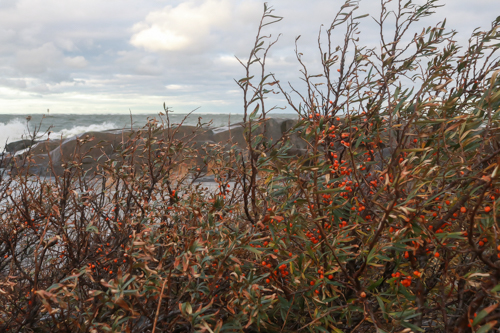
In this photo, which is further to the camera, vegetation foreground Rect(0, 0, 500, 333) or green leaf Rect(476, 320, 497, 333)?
vegetation foreground Rect(0, 0, 500, 333)

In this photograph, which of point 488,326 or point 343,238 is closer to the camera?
point 488,326

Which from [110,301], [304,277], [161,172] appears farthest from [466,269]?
[161,172]

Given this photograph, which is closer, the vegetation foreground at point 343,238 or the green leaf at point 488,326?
the green leaf at point 488,326

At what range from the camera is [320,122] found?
159cm

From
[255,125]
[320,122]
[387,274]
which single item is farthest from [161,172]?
[387,274]

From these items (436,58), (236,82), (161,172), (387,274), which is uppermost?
(436,58)

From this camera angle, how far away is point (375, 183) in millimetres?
1794

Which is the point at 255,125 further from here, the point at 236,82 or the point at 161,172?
the point at 161,172

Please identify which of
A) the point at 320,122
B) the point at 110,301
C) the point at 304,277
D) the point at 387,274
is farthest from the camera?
the point at 387,274

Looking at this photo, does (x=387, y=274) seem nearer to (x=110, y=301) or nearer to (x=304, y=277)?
(x=304, y=277)

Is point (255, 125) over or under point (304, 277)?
over

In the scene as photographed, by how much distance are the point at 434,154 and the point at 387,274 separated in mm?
588

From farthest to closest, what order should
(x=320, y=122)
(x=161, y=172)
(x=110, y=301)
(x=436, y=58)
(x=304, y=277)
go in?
(x=161, y=172)
(x=436, y=58)
(x=320, y=122)
(x=304, y=277)
(x=110, y=301)

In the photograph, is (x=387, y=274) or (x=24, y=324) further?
(x=24, y=324)
